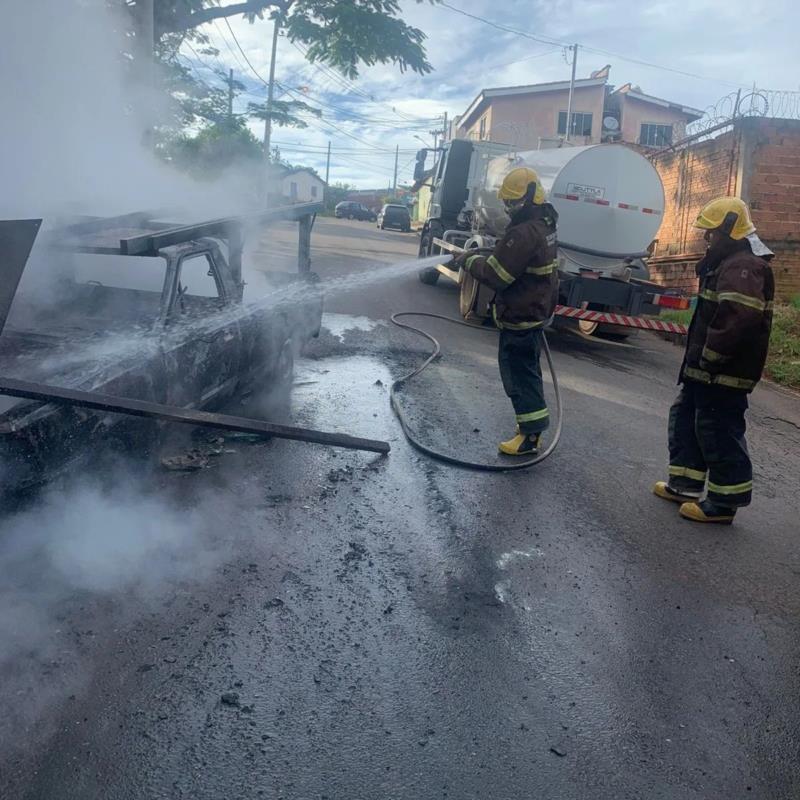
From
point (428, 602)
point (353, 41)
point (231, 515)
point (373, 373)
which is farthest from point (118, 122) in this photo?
point (428, 602)

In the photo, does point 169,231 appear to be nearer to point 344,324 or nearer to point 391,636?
point 391,636

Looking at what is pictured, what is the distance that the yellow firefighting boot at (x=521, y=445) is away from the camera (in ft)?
17.0

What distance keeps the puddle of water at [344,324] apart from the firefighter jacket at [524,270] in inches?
147

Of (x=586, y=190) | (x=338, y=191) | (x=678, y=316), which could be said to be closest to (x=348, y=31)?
(x=586, y=190)

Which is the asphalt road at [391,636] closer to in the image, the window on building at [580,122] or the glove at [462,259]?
the glove at [462,259]

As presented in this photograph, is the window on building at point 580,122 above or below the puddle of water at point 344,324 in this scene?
above

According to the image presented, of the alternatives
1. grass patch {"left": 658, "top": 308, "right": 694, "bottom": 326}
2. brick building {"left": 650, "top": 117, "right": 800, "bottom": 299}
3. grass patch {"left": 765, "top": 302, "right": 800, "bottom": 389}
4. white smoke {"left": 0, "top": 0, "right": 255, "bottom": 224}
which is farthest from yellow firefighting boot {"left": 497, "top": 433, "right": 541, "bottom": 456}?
brick building {"left": 650, "top": 117, "right": 800, "bottom": 299}

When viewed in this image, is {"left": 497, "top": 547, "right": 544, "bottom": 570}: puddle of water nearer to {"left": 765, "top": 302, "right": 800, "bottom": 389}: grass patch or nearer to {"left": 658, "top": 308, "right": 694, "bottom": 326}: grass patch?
{"left": 765, "top": 302, "right": 800, "bottom": 389}: grass patch

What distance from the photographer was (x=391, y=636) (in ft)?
9.54

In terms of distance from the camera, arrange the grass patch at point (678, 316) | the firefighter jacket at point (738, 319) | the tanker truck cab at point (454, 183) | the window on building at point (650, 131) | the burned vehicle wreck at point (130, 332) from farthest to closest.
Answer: the window on building at point (650, 131)
the tanker truck cab at point (454, 183)
the grass patch at point (678, 316)
the firefighter jacket at point (738, 319)
the burned vehicle wreck at point (130, 332)

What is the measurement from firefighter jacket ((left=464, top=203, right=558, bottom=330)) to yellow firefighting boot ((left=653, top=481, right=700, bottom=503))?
137cm

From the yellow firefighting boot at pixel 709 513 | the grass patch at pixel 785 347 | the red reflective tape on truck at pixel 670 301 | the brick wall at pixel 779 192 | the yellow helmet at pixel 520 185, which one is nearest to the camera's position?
the yellow firefighting boot at pixel 709 513

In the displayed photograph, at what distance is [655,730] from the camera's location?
250 centimetres

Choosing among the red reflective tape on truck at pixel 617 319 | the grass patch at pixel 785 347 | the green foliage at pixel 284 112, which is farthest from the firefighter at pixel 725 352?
the green foliage at pixel 284 112
